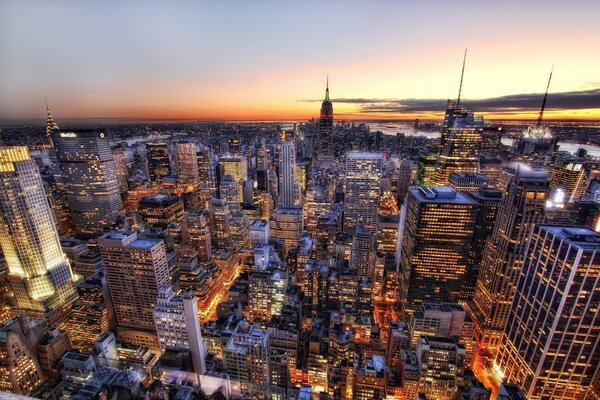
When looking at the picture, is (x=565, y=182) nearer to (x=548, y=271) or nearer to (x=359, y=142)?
(x=548, y=271)

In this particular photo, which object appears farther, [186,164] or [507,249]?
[186,164]

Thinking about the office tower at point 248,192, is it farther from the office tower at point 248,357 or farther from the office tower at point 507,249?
the office tower at point 507,249

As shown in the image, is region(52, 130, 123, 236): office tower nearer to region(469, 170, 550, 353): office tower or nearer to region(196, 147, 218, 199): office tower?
region(196, 147, 218, 199): office tower

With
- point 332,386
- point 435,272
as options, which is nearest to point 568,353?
point 435,272

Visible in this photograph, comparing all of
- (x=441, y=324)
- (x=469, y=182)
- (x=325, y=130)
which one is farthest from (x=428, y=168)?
(x=325, y=130)

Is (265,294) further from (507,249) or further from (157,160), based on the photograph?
(157,160)
